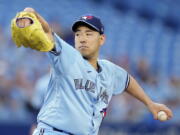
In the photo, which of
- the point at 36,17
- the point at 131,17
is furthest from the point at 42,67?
the point at 36,17

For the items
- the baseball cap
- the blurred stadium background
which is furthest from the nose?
the blurred stadium background

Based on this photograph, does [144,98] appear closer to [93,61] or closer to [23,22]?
[93,61]

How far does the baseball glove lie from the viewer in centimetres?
404

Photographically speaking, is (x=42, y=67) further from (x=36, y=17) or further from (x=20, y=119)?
(x=36, y=17)

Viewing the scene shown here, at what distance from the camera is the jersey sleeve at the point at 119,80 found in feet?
18.0

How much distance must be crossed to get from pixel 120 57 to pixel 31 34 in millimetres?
7616

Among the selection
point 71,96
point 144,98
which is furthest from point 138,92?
point 71,96

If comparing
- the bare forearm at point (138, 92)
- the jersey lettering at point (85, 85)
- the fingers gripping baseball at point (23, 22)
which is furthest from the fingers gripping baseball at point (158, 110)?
the fingers gripping baseball at point (23, 22)

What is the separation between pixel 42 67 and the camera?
10.0 metres

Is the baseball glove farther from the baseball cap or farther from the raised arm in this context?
the raised arm

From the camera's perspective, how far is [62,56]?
4477 millimetres

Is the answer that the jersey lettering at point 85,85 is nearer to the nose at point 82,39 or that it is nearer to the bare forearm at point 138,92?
the nose at point 82,39

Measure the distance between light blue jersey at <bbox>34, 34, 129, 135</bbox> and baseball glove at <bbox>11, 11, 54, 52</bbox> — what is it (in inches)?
12.7

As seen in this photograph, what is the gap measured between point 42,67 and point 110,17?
312 cm
